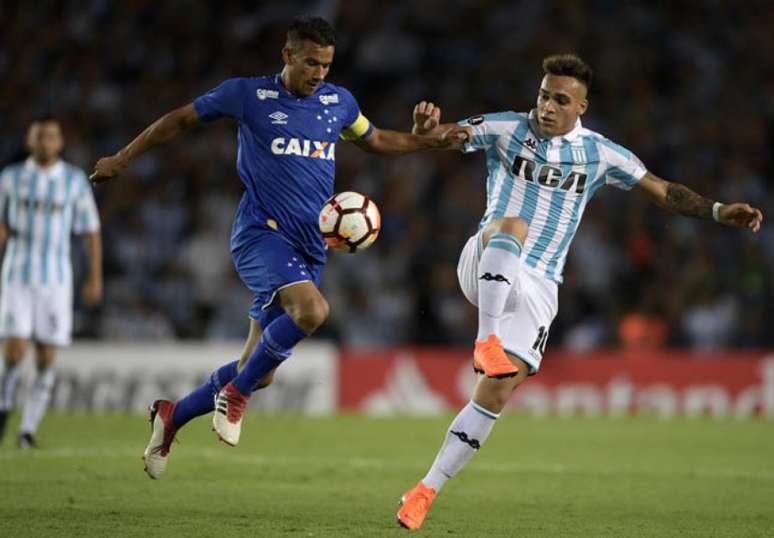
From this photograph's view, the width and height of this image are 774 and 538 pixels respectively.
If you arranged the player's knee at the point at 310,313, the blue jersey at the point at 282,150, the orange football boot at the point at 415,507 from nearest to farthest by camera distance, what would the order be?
the orange football boot at the point at 415,507 → the player's knee at the point at 310,313 → the blue jersey at the point at 282,150

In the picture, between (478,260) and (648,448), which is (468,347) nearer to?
(648,448)

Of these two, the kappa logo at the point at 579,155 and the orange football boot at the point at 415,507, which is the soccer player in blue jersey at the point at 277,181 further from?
the orange football boot at the point at 415,507

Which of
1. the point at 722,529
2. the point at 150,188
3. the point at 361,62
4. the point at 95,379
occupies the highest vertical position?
the point at 361,62

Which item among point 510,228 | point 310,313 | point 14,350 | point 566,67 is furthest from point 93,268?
point 566,67

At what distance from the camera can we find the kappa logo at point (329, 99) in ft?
28.2

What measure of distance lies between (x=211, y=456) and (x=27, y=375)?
560 cm

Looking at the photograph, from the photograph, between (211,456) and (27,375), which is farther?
(27,375)

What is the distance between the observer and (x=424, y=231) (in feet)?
59.8

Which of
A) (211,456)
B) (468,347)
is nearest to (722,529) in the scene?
(211,456)

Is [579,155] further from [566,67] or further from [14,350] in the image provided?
[14,350]

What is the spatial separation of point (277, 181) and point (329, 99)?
640 mm

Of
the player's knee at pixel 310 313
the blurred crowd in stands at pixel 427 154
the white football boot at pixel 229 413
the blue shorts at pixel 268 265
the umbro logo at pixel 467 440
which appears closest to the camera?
the umbro logo at pixel 467 440

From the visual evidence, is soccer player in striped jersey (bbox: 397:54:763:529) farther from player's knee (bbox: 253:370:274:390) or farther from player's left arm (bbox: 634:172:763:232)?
player's knee (bbox: 253:370:274:390)

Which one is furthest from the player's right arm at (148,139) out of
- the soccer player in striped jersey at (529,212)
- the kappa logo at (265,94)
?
the soccer player in striped jersey at (529,212)
